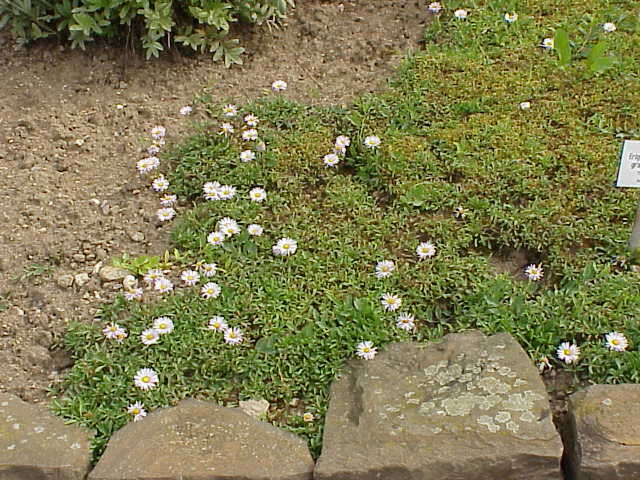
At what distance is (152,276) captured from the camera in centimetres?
326

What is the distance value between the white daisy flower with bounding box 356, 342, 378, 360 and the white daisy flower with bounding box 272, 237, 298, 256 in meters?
0.52

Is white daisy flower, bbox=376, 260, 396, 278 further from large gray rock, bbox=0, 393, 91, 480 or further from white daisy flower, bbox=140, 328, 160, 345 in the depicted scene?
large gray rock, bbox=0, 393, 91, 480

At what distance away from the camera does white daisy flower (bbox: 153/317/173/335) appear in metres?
3.05

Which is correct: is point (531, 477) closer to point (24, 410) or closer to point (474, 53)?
point (24, 410)

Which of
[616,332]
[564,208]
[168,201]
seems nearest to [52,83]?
[168,201]

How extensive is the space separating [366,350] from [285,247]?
58cm

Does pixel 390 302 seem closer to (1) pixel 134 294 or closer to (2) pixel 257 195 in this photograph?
(2) pixel 257 195

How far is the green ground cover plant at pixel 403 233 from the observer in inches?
116

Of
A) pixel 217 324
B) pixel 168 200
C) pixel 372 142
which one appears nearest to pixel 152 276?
pixel 217 324

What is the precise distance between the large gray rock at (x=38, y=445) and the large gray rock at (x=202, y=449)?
0.08 metres

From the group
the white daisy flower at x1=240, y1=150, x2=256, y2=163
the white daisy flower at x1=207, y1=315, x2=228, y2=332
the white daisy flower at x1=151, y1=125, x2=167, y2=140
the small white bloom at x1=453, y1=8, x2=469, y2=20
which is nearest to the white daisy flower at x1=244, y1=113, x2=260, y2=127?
the white daisy flower at x1=240, y1=150, x2=256, y2=163

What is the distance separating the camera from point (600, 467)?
249 centimetres

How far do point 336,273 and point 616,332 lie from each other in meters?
0.94

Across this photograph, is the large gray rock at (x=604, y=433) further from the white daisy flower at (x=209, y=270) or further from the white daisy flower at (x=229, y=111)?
the white daisy flower at (x=229, y=111)
